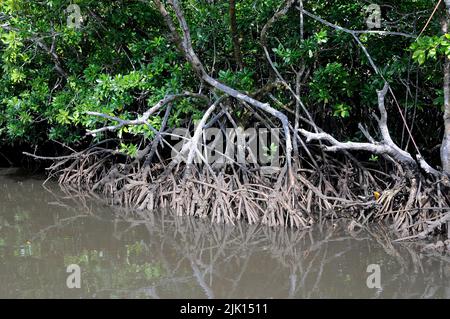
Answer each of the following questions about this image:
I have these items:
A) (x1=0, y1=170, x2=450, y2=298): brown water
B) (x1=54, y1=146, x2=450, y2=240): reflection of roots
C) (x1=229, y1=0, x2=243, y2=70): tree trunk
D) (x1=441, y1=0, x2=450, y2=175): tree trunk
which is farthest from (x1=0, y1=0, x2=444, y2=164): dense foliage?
(x1=0, y1=170, x2=450, y2=298): brown water

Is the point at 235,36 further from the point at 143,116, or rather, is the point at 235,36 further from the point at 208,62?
the point at 143,116

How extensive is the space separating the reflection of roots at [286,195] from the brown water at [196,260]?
17 cm

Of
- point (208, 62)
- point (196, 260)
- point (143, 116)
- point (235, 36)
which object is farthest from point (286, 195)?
point (208, 62)

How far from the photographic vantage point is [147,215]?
5.55 m

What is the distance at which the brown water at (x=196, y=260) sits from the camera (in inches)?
141

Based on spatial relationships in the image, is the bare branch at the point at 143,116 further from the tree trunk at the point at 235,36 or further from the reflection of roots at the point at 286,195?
the reflection of roots at the point at 286,195

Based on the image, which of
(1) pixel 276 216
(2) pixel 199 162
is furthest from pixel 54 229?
(1) pixel 276 216

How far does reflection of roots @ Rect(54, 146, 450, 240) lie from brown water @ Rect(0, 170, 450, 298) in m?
0.17

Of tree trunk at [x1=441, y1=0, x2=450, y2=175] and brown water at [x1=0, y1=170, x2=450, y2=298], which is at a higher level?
tree trunk at [x1=441, y1=0, x2=450, y2=175]

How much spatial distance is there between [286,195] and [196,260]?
3.79ft

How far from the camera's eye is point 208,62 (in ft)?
20.2

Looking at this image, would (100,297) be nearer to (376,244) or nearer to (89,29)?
(376,244)

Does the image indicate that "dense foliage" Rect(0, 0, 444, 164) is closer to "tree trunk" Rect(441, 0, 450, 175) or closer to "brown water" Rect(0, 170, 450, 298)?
"tree trunk" Rect(441, 0, 450, 175)

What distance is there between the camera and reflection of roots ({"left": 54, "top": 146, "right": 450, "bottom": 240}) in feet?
15.3
